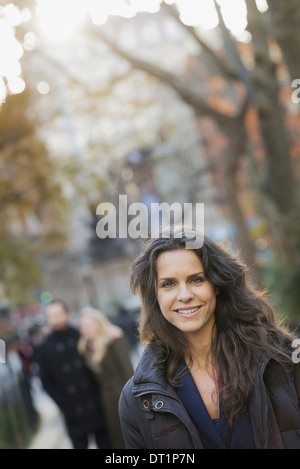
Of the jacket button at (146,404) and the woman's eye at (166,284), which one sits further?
the woman's eye at (166,284)

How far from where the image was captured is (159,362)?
253 cm

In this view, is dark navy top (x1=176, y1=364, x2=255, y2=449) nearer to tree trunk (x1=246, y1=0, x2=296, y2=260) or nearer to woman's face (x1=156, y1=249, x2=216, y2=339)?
woman's face (x1=156, y1=249, x2=216, y2=339)

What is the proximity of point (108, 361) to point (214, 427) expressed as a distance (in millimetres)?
3875

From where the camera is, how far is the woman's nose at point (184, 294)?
8.11 ft

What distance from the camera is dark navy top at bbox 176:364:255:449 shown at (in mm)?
2297

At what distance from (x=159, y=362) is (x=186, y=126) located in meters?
49.5

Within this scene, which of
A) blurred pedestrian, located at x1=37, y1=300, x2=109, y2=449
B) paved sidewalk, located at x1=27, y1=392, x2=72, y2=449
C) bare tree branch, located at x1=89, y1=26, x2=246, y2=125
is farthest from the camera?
bare tree branch, located at x1=89, y1=26, x2=246, y2=125

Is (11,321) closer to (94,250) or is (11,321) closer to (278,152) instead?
(94,250)

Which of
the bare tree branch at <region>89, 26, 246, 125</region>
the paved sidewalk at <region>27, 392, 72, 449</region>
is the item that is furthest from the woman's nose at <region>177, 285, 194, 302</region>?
the bare tree branch at <region>89, 26, 246, 125</region>

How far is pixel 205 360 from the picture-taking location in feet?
8.43

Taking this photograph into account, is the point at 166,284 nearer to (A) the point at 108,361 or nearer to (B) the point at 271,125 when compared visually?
(A) the point at 108,361

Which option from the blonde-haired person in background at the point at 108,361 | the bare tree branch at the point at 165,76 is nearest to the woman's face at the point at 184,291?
the blonde-haired person in background at the point at 108,361

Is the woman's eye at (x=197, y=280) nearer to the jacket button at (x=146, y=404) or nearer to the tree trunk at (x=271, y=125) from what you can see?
the jacket button at (x=146, y=404)

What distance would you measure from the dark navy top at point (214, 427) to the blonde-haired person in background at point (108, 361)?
3.75 meters
